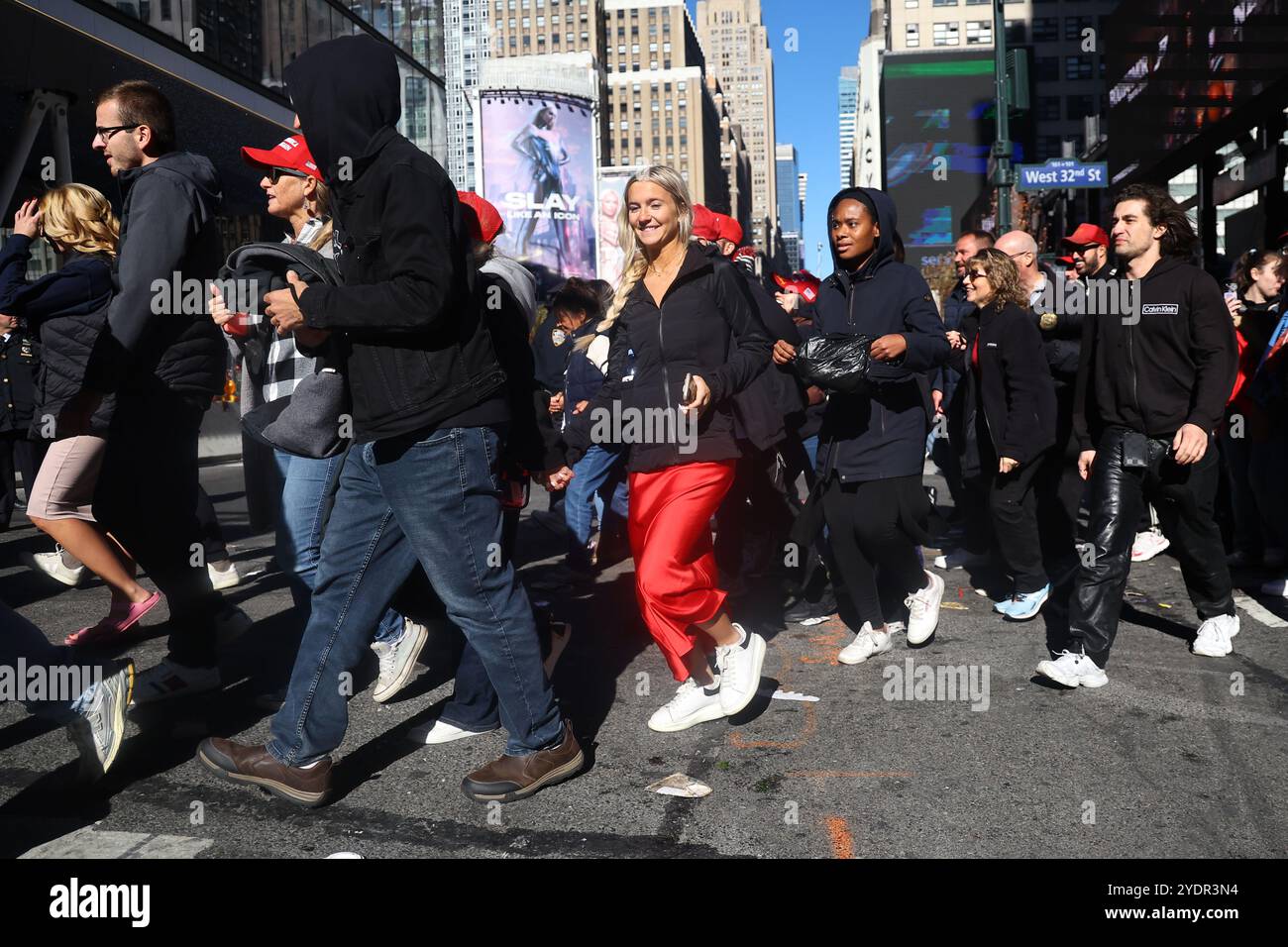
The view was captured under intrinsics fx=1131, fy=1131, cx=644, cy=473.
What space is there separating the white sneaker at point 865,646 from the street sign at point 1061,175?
12.2 meters

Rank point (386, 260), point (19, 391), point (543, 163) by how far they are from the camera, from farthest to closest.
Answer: point (543, 163) → point (19, 391) → point (386, 260)

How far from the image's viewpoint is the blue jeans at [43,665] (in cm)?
321

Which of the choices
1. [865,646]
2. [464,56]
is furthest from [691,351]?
[464,56]

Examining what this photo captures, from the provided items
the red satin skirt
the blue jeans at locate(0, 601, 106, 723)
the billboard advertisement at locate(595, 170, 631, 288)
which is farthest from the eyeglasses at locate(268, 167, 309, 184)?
the billboard advertisement at locate(595, 170, 631, 288)

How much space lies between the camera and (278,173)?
14.0ft

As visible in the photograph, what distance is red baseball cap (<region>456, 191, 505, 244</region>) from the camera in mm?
4086

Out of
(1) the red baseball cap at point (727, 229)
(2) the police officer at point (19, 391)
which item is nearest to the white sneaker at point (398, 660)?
(1) the red baseball cap at point (727, 229)

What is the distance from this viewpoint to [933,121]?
3674 inches

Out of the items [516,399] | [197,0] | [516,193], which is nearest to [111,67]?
[197,0]

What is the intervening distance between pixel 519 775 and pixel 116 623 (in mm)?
2849

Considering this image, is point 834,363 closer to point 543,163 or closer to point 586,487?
point 586,487

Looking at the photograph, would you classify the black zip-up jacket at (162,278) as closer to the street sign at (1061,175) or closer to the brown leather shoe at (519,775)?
the brown leather shoe at (519,775)

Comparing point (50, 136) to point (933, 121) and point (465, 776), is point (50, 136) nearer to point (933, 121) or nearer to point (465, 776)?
point (465, 776)

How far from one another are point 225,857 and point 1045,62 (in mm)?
103324
